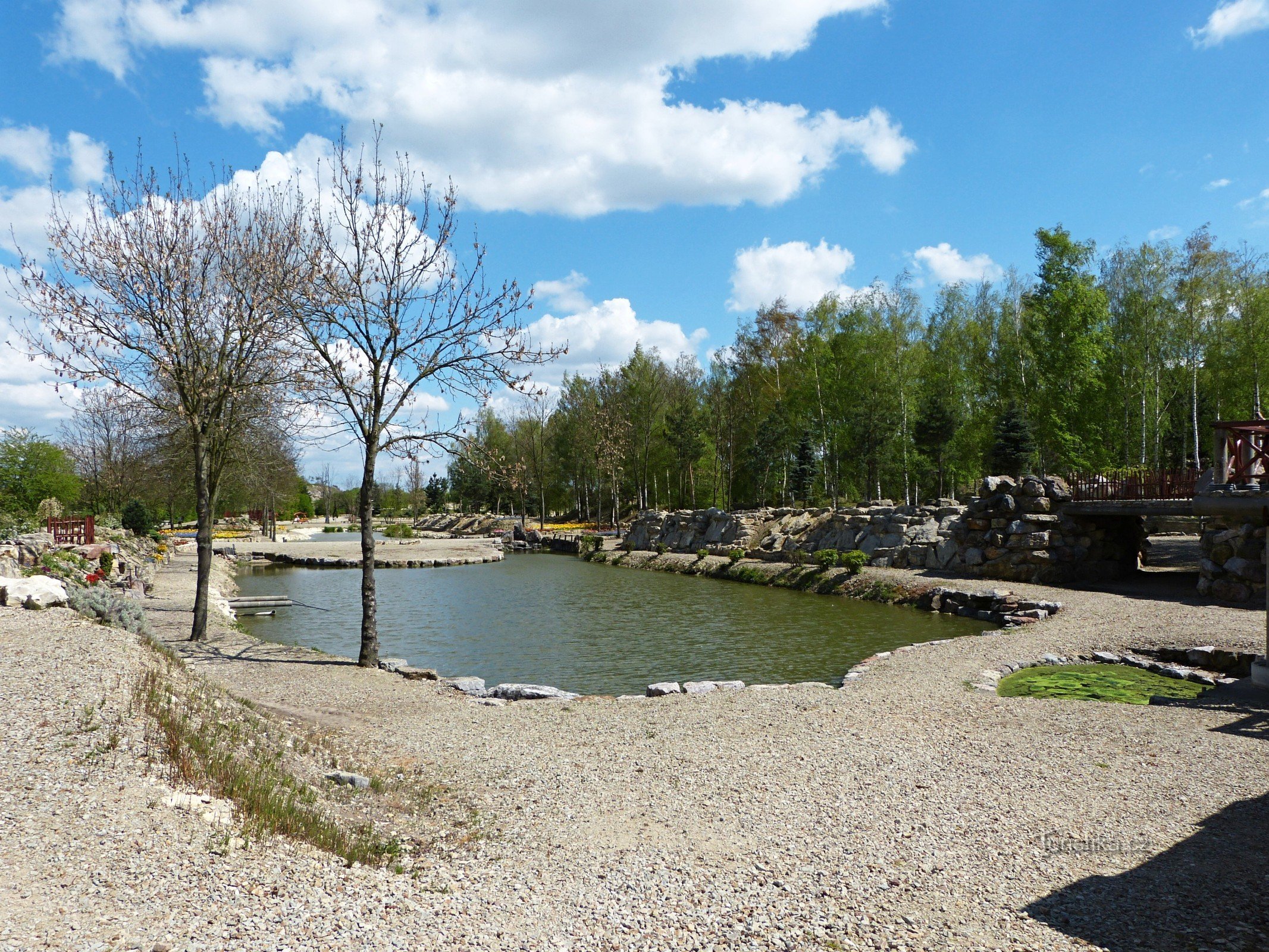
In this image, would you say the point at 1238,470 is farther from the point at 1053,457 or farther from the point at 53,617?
the point at 1053,457

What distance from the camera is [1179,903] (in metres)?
4.66

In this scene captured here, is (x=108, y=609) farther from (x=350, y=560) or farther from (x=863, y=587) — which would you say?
(x=350, y=560)

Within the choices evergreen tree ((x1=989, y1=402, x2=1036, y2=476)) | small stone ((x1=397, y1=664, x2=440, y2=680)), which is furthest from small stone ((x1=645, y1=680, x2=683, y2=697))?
evergreen tree ((x1=989, y1=402, x2=1036, y2=476))

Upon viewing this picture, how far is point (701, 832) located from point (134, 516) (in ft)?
117

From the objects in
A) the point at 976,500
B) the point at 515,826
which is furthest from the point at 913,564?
the point at 515,826

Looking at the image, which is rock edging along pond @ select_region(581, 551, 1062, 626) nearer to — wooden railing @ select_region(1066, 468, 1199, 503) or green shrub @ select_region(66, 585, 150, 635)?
wooden railing @ select_region(1066, 468, 1199, 503)

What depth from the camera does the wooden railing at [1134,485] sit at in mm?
19766

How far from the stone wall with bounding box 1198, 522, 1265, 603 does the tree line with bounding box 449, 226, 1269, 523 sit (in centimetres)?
840

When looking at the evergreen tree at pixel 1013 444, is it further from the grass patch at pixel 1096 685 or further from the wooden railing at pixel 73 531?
the wooden railing at pixel 73 531

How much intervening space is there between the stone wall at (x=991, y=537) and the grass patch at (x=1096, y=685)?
10.8 m

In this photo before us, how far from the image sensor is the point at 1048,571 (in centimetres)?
2166

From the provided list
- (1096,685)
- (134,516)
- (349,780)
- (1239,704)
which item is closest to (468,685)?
(349,780)

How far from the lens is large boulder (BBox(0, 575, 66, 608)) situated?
11.5 metres

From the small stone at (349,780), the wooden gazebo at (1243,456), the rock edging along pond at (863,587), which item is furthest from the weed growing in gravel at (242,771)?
the rock edging along pond at (863,587)
